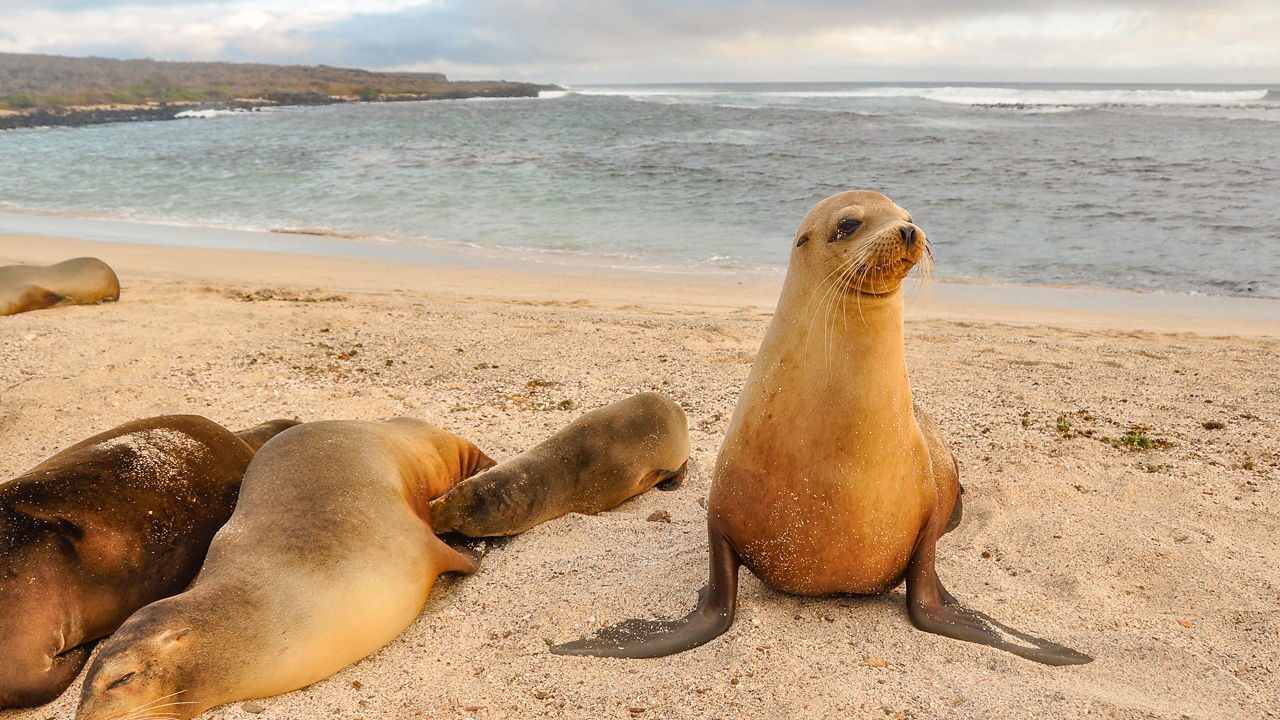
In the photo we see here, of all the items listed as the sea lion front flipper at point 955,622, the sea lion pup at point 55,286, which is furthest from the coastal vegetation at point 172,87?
the sea lion front flipper at point 955,622

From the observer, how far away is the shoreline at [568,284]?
927cm

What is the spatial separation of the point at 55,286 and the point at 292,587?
6.62m

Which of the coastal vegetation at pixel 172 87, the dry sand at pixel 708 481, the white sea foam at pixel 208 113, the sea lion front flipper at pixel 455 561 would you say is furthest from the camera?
the coastal vegetation at pixel 172 87

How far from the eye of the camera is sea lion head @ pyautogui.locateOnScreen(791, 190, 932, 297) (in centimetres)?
265

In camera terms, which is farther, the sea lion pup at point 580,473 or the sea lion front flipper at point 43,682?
the sea lion pup at point 580,473

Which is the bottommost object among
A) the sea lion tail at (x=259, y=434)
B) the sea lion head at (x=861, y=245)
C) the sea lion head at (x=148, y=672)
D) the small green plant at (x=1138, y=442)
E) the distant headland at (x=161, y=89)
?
the small green plant at (x=1138, y=442)

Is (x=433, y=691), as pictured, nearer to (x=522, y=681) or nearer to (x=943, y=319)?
(x=522, y=681)

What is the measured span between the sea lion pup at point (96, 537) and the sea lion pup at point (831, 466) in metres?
1.52

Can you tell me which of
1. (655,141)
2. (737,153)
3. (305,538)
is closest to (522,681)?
(305,538)

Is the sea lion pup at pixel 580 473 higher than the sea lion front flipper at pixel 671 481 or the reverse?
higher

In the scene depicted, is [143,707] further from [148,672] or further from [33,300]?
[33,300]

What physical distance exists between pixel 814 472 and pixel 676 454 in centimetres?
178

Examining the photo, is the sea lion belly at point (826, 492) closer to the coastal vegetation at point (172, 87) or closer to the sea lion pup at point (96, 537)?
the sea lion pup at point (96, 537)

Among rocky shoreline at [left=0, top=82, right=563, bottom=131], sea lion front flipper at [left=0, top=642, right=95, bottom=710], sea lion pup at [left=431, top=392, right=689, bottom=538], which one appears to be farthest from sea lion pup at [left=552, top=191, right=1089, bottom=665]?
rocky shoreline at [left=0, top=82, right=563, bottom=131]
